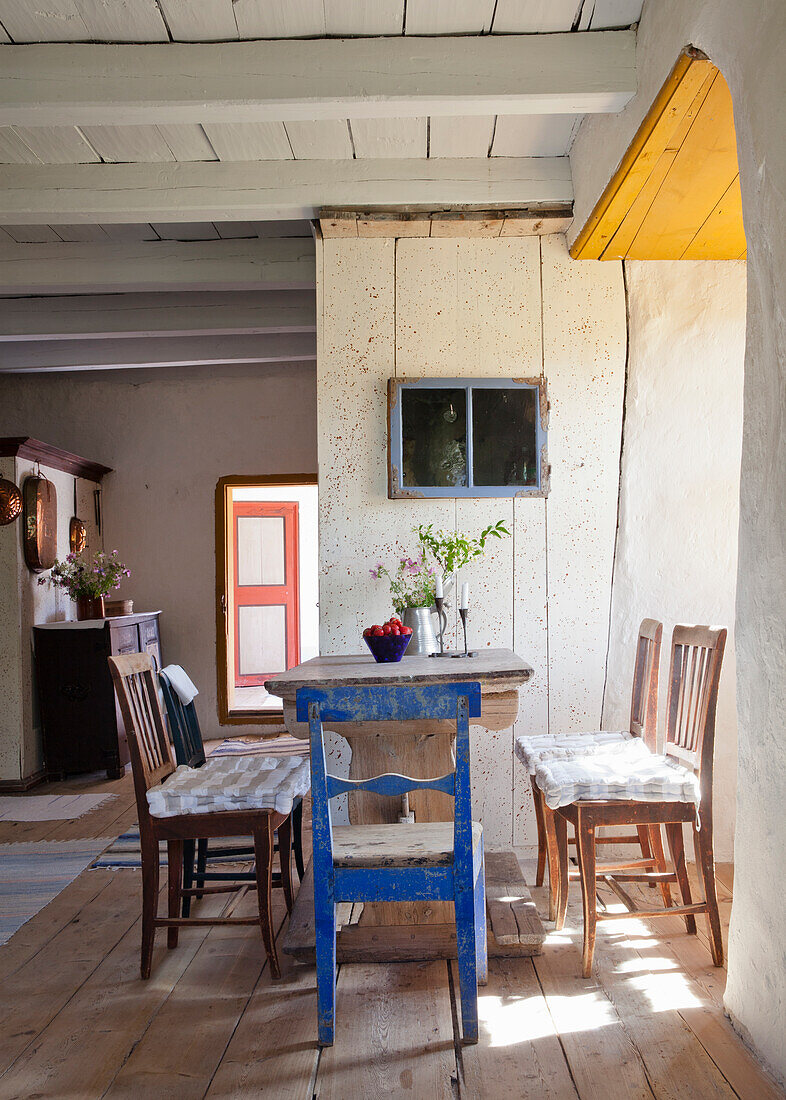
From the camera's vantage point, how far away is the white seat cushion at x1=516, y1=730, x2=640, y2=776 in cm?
282

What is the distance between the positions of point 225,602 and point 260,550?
8.48ft

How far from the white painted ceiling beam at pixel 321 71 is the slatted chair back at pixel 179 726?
191 cm

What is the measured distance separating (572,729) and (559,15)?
102 inches

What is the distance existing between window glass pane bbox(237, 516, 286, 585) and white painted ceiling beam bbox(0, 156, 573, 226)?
5.80 metres

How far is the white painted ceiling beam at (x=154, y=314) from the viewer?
17.0 feet

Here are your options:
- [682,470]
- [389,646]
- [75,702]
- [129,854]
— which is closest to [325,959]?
[389,646]

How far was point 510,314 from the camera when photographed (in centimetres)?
363

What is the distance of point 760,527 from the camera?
1974 mm

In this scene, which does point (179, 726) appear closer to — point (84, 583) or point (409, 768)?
point (409, 768)

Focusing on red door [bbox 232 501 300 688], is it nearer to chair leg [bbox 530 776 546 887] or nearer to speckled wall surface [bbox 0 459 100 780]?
speckled wall surface [bbox 0 459 100 780]

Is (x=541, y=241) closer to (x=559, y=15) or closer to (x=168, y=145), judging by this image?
(x=559, y=15)

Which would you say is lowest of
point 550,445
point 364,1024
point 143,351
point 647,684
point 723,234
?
point 364,1024

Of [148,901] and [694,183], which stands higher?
[694,183]

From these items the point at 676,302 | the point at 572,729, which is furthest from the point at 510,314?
the point at 572,729
